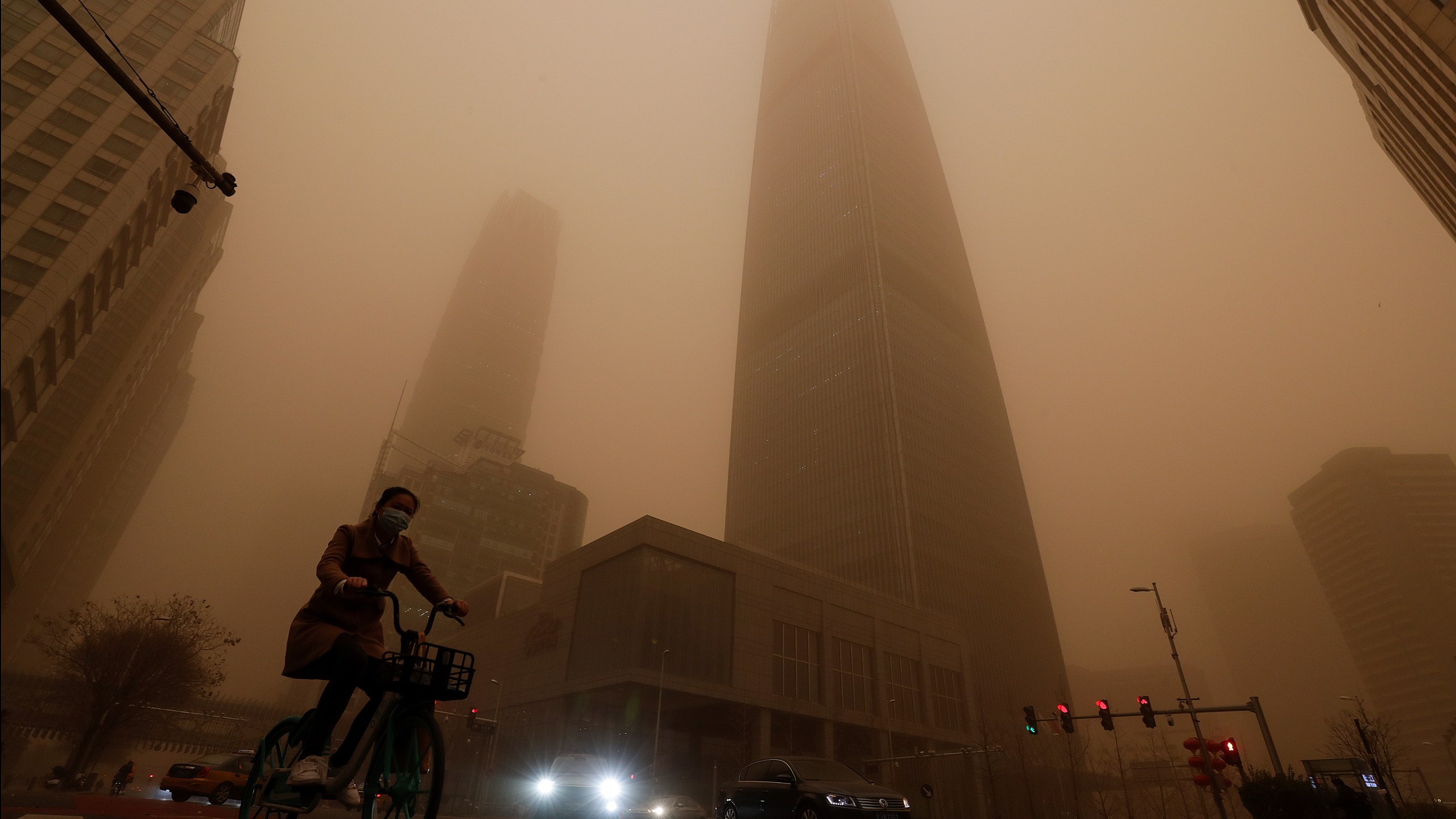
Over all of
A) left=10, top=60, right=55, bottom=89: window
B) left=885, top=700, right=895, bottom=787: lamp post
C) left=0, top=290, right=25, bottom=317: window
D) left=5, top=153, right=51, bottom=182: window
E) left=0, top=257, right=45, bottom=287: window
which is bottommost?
left=885, top=700, right=895, bottom=787: lamp post

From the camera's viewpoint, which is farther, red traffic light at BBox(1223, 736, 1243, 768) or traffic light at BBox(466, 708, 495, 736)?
traffic light at BBox(466, 708, 495, 736)

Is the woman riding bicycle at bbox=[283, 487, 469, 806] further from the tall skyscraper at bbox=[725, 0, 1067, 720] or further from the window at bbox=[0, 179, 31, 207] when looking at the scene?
the tall skyscraper at bbox=[725, 0, 1067, 720]

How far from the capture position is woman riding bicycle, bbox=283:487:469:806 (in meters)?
4.50

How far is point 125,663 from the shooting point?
121 ft

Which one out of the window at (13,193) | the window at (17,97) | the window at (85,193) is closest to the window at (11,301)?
the window at (13,193)

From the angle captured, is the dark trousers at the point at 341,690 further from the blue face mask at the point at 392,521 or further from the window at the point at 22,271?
the window at the point at 22,271

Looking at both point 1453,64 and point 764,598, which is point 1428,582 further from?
point 1453,64

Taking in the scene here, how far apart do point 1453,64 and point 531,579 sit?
133 m

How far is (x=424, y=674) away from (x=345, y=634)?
23.8 inches

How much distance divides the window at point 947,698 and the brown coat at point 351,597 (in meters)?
77.7

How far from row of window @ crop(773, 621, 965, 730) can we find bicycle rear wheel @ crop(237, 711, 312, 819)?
59568mm

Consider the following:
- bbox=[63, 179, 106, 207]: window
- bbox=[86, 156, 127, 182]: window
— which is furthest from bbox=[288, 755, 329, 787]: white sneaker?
bbox=[86, 156, 127, 182]: window

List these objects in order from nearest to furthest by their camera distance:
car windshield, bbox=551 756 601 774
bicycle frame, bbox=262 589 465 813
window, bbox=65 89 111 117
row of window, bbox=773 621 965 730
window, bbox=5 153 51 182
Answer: bicycle frame, bbox=262 589 465 813, car windshield, bbox=551 756 601 774, window, bbox=5 153 51 182, window, bbox=65 89 111 117, row of window, bbox=773 621 965 730

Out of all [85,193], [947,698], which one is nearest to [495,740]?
[947,698]
